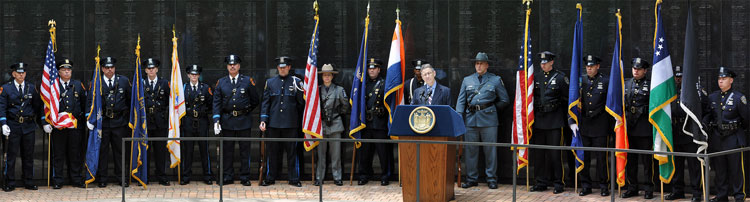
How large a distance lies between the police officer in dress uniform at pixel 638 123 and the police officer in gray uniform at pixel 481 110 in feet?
4.92

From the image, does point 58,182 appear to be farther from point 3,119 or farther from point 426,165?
point 426,165

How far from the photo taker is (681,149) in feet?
34.2

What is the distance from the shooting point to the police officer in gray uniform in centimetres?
1134

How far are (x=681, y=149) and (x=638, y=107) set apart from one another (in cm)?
64

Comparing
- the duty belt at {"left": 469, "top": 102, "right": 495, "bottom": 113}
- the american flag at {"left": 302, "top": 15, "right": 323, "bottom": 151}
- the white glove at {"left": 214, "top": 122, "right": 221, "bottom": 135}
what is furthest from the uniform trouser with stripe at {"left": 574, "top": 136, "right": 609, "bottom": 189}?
the white glove at {"left": 214, "top": 122, "right": 221, "bottom": 135}

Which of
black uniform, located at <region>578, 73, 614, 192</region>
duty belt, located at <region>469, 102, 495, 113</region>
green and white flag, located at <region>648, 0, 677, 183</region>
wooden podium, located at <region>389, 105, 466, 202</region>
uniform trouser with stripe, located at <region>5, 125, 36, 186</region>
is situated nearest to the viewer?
wooden podium, located at <region>389, 105, 466, 202</region>

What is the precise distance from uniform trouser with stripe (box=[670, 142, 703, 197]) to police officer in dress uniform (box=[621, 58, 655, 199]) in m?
0.27

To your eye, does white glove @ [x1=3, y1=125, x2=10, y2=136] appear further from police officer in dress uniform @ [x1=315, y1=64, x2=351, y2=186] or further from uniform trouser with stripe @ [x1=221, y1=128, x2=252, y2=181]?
police officer in dress uniform @ [x1=315, y1=64, x2=351, y2=186]

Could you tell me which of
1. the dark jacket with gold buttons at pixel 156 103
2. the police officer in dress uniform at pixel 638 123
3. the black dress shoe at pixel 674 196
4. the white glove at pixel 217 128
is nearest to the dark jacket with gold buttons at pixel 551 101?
the police officer in dress uniform at pixel 638 123

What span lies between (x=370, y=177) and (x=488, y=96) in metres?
1.96

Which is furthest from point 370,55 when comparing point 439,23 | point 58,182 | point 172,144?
point 58,182

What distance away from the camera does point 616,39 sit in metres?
10.7

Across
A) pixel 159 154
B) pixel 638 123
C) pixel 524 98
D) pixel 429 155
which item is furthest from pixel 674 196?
pixel 159 154

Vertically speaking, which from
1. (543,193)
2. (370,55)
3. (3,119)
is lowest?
(543,193)
